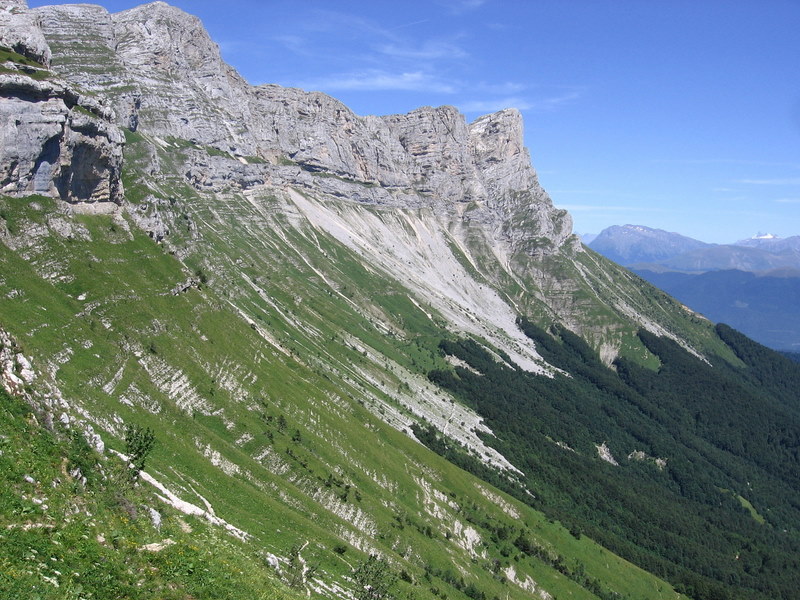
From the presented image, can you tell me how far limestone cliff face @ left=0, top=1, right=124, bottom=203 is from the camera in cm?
11412

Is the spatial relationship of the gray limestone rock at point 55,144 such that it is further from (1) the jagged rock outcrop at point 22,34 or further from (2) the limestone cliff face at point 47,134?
(1) the jagged rock outcrop at point 22,34

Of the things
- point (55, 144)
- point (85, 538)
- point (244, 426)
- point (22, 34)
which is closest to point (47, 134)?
point (55, 144)

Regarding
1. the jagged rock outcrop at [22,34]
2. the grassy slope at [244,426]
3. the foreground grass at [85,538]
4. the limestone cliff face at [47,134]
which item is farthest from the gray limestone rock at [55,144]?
the foreground grass at [85,538]

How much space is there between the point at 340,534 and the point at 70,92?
4327 inches

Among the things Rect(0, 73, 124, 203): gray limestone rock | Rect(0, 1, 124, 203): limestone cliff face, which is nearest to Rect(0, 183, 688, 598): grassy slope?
Rect(0, 73, 124, 203): gray limestone rock

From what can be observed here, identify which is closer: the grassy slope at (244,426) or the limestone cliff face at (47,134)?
the grassy slope at (244,426)

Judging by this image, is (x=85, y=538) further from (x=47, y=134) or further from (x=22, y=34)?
(x=22, y=34)

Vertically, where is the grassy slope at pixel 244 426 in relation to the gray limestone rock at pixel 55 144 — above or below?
below

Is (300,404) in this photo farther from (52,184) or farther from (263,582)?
(263,582)

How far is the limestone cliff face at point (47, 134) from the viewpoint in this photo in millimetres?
114125

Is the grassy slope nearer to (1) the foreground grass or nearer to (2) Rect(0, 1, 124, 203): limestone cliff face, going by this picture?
(2) Rect(0, 1, 124, 203): limestone cliff face

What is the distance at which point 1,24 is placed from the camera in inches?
5300

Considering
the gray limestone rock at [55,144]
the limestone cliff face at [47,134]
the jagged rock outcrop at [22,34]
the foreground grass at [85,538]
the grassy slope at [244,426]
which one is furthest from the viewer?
the jagged rock outcrop at [22,34]

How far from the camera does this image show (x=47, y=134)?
388 ft
